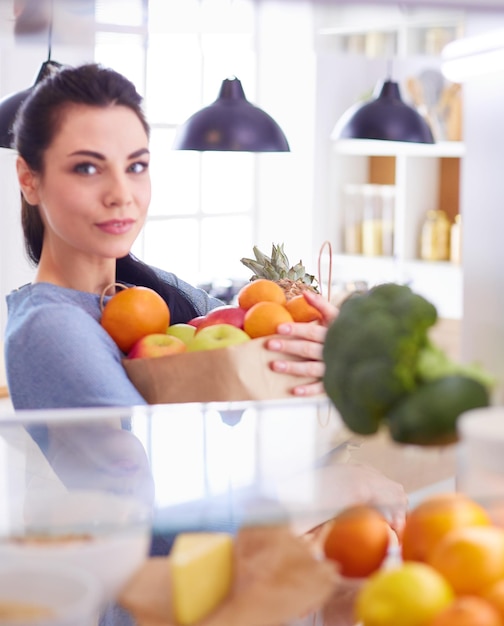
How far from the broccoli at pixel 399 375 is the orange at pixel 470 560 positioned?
0.08 metres

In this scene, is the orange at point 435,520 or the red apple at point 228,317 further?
the red apple at point 228,317

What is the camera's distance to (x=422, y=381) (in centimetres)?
68

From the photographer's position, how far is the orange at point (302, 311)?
3.43 ft

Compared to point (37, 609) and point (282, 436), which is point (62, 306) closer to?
point (282, 436)

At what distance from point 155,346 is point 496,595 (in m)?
0.51

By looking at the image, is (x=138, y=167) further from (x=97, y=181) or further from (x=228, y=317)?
(x=228, y=317)

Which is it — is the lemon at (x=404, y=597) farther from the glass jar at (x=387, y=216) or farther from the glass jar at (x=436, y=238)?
the glass jar at (x=387, y=216)

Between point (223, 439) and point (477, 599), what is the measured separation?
28 cm

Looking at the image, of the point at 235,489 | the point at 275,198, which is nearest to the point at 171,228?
the point at 275,198

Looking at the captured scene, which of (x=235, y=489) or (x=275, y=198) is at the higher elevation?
(x=275, y=198)

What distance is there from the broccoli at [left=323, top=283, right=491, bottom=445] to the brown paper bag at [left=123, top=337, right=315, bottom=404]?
1.10 ft

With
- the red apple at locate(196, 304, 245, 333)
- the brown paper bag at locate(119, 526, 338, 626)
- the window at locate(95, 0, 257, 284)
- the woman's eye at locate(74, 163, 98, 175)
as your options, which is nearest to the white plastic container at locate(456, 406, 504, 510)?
the brown paper bag at locate(119, 526, 338, 626)

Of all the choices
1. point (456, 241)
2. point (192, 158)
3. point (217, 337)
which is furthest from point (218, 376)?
point (456, 241)

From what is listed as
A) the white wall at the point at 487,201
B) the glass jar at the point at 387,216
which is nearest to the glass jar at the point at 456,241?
the glass jar at the point at 387,216
